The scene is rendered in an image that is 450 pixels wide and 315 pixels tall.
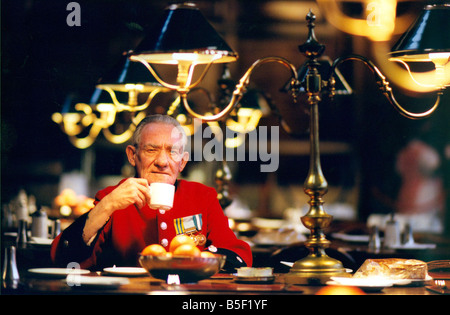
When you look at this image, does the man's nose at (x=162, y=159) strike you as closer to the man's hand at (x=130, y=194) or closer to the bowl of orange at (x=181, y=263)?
the man's hand at (x=130, y=194)

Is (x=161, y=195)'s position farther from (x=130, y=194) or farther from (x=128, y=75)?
(x=128, y=75)

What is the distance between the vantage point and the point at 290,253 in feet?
13.1

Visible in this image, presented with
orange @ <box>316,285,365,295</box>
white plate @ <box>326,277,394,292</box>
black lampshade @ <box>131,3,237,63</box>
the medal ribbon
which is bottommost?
orange @ <box>316,285,365,295</box>

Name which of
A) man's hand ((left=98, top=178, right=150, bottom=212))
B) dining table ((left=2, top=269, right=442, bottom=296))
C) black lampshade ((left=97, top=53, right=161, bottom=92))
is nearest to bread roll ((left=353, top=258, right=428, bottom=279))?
dining table ((left=2, top=269, right=442, bottom=296))

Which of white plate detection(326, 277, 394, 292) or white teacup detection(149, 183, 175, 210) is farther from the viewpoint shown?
white teacup detection(149, 183, 175, 210)

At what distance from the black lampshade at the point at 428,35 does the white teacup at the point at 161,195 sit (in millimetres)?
999

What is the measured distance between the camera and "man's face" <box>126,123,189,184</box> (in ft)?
9.62

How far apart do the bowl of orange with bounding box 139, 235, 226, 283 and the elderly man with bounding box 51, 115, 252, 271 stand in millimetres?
573

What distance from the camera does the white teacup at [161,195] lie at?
8.20ft

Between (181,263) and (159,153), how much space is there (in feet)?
2.60

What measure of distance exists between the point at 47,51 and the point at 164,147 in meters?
5.58

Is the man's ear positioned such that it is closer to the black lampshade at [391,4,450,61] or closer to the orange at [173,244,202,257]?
the orange at [173,244,202,257]

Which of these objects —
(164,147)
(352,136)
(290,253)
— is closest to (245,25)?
(352,136)

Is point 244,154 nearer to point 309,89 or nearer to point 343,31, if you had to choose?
point 343,31
